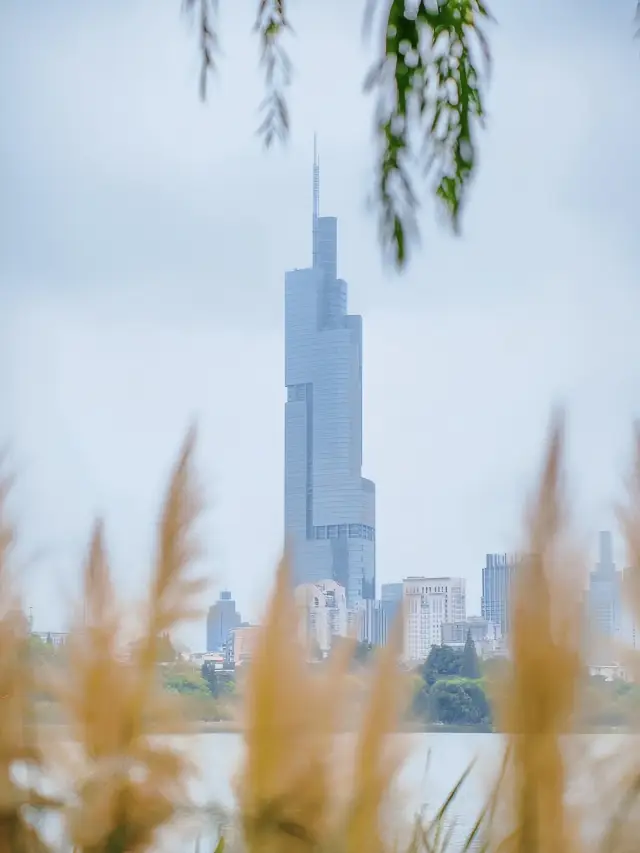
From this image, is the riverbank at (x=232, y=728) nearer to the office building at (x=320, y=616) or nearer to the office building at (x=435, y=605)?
the office building at (x=320, y=616)

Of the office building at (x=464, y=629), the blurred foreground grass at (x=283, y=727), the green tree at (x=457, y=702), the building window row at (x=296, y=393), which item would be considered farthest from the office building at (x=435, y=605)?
the building window row at (x=296, y=393)

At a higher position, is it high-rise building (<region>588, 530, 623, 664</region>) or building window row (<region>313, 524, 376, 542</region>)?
building window row (<region>313, 524, 376, 542</region>)

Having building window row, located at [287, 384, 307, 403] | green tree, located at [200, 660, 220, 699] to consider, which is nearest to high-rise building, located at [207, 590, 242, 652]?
green tree, located at [200, 660, 220, 699]

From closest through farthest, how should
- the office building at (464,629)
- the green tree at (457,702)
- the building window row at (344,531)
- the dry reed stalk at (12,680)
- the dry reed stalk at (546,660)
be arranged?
the dry reed stalk at (546,660), the dry reed stalk at (12,680), the green tree at (457,702), the office building at (464,629), the building window row at (344,531)

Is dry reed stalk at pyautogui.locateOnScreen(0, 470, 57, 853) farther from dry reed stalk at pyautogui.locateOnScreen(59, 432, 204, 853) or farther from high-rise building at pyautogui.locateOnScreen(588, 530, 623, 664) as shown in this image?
high-rise building at pyautogui.locateOnScreen(588, 530, 623, 664)

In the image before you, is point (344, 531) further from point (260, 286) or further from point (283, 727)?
point (260, 286)

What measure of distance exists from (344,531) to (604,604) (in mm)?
1209

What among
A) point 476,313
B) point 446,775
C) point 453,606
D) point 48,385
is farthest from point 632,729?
point 476,313

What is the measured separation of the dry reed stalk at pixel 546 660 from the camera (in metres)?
0.25

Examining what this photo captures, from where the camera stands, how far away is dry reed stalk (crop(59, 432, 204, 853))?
323 millimetres

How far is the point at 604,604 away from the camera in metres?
0.30

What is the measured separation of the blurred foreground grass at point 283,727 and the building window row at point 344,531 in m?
1.10

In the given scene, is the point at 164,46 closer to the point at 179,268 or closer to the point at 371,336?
the point at 179,268

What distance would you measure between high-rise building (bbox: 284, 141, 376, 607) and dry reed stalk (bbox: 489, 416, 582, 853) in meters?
1.11
